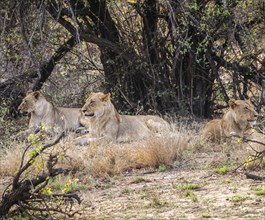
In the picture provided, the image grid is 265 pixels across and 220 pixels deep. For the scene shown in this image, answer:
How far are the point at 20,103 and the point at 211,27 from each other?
434 cm

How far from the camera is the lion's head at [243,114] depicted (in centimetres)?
1041

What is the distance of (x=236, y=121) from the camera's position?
34.3ft

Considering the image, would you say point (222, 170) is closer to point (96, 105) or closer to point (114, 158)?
point (114, 158)

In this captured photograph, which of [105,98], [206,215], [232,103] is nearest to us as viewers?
[206,215]

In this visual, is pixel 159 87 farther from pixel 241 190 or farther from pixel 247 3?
pixel 241 190

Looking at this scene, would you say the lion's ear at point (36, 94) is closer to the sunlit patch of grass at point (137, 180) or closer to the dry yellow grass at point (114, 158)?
the dry yellow grass at point (114, 158)

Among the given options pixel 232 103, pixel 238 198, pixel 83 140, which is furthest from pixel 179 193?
pixel 83 140

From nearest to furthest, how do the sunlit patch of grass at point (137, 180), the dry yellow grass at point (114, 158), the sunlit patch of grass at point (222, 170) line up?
the sunlit patch of grass at point (137, 180) → the sunlit patch of grass at point (222, 170) → the dry yellow grass at point (114, 158)

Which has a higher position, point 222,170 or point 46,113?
point 46,113

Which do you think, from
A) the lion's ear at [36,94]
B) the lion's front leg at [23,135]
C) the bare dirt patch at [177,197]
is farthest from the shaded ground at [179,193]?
the lion's ear at [36,94]

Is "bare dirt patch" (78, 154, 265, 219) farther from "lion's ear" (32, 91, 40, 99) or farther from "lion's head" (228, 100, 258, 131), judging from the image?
"lion's ear" (32, 91, 40, 99)

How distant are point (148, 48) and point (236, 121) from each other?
305 centimetres

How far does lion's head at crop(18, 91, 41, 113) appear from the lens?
12.7 metres

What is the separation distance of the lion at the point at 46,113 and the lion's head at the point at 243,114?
12.0 ft
